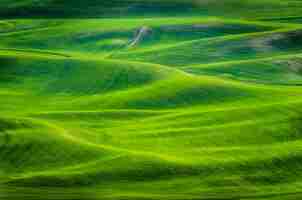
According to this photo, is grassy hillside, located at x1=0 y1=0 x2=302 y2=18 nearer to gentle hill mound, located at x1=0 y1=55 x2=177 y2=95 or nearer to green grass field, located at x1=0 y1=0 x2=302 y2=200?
green grass field, located at x1=0 y1=0 x2=302 y2=200

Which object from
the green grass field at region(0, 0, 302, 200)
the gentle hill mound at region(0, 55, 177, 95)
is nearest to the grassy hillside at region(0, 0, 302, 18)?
the green grass field at region(0, 0, 302, 200)

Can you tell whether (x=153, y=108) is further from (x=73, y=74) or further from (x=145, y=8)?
(x=145, y=8)

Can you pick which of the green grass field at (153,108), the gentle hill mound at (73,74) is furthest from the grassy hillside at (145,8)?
the gentle hill mound at (73,74)

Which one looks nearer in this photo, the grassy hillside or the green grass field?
the green grass field

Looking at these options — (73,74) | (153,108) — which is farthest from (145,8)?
(153,108)

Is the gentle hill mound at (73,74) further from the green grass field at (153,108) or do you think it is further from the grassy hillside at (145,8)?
the grassy hillside at (145,8)

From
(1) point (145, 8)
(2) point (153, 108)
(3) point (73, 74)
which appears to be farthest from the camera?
(1) point (145, 8)

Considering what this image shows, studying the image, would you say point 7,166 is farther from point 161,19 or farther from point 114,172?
point 161,19

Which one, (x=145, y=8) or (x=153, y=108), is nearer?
(x=153, y=108)
